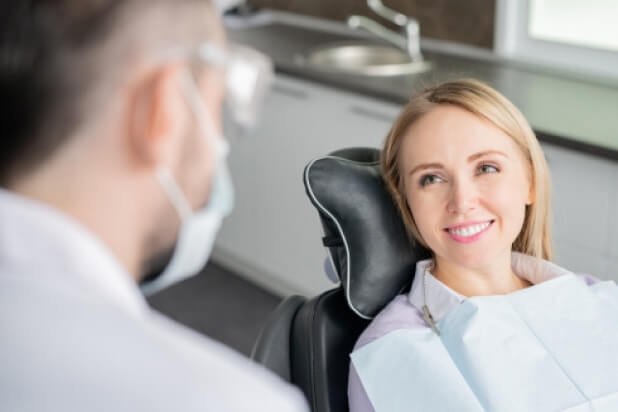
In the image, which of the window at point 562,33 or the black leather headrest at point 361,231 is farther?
the window at point 562,33

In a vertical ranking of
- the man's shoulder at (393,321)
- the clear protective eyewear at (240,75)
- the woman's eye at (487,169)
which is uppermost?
the clear protective eyewear at (240,75)

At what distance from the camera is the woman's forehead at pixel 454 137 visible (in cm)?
135

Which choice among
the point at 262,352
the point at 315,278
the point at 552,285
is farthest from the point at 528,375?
the point at 315,278

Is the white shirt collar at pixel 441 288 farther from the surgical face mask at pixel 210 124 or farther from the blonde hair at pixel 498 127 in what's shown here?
the surgical face mask at pixel 210 124

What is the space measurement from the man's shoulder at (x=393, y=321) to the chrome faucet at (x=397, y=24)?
65.5 inches

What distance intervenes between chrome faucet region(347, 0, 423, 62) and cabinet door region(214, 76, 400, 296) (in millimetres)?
420

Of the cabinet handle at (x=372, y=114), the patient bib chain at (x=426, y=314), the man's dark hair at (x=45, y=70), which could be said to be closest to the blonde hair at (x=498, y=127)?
the patient bib chain at (x=426, y=314)

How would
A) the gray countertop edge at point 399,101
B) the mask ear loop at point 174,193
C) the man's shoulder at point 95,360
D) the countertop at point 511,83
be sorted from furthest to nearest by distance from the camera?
the countertop at point 511,83 → the gray countertop edge at point 399,101 → the mask ear loop at point 174,193 → the man's shoulder at point 95,360

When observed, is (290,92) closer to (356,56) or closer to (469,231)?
(356,56)

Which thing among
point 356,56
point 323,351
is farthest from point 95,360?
point 356,56

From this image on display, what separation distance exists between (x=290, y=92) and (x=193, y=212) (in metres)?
2.07

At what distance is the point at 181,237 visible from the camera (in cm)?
80

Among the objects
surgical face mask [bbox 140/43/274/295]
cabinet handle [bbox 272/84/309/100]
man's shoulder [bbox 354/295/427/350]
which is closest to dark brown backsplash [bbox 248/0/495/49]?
cabinet handle [bbox 272/84/309/100]

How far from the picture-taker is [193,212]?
0.78 metres
